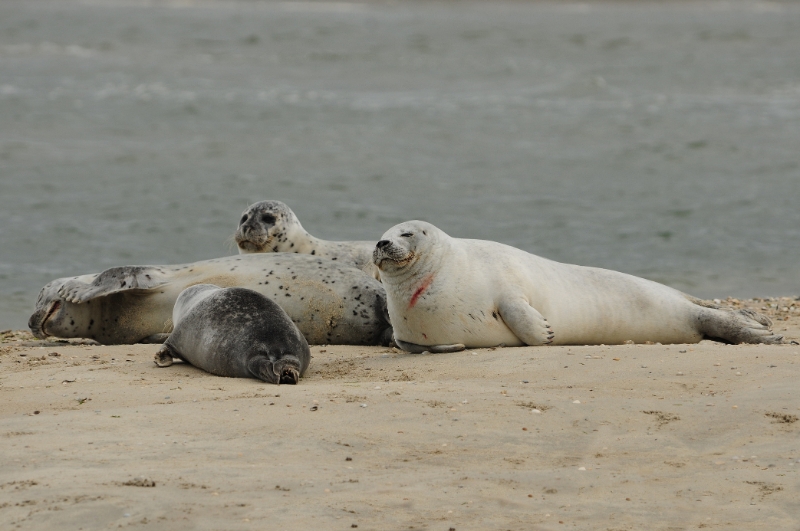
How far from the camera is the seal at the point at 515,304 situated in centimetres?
588

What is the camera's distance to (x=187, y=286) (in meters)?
6.73

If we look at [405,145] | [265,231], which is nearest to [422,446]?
[265,231]

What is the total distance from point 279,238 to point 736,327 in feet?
10.4

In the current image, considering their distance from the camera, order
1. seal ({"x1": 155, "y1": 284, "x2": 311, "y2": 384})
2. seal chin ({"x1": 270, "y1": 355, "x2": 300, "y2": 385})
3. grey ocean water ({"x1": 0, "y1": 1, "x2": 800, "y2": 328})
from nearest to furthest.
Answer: seal chin ({"x1": 270, "y1": 355, "x2": 300, "y2": 385})
seal ({"x1": 155, "y1": 284, "x2": 311, "y2": 384})
grey ocean water ({"x1": 0, "y1": 1, "x2": 800, "y2": 328})

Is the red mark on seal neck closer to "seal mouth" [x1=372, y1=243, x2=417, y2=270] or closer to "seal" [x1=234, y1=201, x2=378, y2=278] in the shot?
"seal mouth" [x1=372, y1=243, x2=417, y2=270]

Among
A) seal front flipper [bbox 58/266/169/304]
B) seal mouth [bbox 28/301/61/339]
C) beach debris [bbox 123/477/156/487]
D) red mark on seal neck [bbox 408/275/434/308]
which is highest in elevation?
red mark on seal neck [bbox 408/275/434/308]

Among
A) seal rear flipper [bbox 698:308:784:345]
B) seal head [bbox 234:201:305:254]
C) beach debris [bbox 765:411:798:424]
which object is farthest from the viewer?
seal head [bbox 234:201:305:254]

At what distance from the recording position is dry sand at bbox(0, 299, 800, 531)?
11.3ft

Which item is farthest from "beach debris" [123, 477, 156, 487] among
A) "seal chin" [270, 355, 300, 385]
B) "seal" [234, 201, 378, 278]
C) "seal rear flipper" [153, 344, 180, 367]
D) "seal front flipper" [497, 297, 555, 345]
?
"seal" [234, 201, 378, 278]

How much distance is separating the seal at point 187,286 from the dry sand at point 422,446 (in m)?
1.23

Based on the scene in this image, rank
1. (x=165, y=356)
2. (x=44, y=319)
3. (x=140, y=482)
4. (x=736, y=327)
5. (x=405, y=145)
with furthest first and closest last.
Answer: (x=405, y=145)
(x=44, y=319)
(x=736, y=327)
(x=165, y=356)
(x=140, y=482)

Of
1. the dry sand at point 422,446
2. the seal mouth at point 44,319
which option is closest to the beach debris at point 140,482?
the dry sand at point 422,446

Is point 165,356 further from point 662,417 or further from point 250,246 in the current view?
point 662,417

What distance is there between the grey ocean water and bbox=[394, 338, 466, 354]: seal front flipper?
3.63 m
